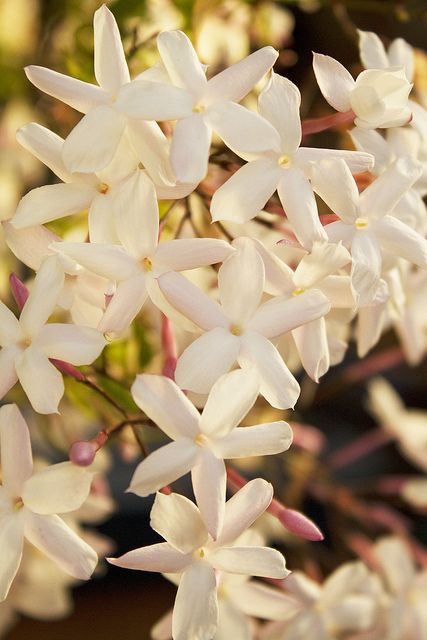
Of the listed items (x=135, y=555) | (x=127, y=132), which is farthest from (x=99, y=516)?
(x=127, y=132)

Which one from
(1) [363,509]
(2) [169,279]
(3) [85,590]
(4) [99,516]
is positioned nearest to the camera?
(2) [169,279]

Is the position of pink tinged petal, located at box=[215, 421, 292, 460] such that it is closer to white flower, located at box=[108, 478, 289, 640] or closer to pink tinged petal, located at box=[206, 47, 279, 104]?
white flower, located at box=[108, 478, 289, 640]

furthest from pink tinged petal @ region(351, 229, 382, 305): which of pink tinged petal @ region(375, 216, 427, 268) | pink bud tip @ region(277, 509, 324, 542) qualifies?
pink bud tip @ region(277, 509, 324, 542)

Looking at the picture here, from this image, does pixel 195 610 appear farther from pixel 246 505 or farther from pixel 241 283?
pixel 241 283

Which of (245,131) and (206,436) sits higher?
(245,131)

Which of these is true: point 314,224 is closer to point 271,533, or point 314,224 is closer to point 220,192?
point 220,192

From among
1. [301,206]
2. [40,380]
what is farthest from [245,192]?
[40,380]
